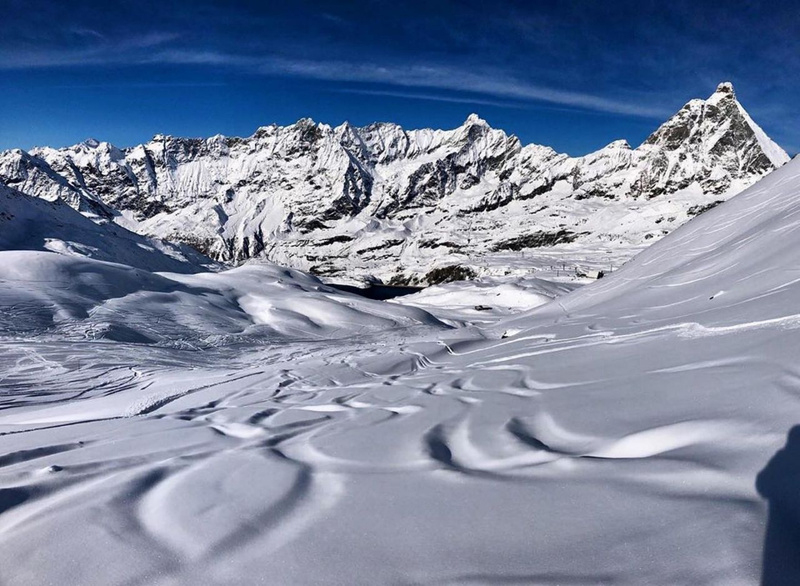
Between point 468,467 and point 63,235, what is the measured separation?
2997 inches

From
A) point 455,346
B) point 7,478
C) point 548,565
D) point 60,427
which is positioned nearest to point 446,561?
point 548,565

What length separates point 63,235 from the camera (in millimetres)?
63344

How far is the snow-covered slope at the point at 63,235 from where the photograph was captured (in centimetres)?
5703

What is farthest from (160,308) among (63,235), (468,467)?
(63,235)

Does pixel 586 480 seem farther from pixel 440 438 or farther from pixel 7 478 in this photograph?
pixel 7 478

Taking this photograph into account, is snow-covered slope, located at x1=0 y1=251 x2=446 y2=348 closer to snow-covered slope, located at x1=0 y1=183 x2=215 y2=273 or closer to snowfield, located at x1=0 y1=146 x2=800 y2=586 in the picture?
snowfield, located at x1=0 y1=146 x2=800 y2=586

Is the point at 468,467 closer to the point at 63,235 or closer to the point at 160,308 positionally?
the point at 160,308

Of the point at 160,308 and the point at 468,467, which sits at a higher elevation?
the point at 160,308

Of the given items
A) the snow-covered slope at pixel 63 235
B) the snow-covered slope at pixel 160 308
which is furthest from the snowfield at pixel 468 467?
the snow-covered slope at pixel 63 235

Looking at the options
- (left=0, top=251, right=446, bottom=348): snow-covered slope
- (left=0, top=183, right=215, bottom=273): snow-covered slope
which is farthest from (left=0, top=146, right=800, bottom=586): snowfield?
(left=0, top=183, right=215, bottom=273): snow-covered slope

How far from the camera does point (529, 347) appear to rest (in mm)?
7113

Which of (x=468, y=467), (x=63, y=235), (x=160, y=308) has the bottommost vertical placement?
(x=468, y=467)

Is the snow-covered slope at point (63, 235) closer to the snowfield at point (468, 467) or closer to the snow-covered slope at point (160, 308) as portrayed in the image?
the snow-covered slope at point (160, 308)

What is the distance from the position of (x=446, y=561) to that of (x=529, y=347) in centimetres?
549
